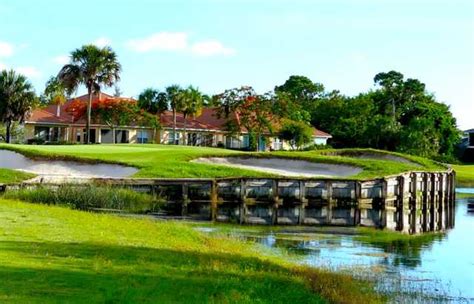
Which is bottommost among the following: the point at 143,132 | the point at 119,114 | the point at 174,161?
the point at 174,161

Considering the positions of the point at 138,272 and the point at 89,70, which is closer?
the point at 138,272

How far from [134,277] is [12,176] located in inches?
1195

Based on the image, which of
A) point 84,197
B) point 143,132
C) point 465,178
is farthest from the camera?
point 143,132

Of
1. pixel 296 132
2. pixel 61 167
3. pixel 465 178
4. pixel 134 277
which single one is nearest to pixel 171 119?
pixel 296 132

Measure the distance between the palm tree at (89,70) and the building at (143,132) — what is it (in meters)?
6.71

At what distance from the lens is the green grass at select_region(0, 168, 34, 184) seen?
1618 inches

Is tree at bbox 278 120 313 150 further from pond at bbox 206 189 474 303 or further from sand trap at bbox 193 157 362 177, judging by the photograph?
pond at bbox 206 189 474 303

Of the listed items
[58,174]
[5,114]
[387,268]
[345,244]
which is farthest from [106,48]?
[387,268]

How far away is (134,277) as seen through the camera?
44.7ft

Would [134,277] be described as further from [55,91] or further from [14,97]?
[55,91]

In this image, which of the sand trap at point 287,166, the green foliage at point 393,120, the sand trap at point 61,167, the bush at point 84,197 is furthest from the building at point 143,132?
the bush at point 84,197

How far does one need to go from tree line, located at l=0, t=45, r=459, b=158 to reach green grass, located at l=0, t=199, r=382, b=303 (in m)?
62.2

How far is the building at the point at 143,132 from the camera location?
88.9 m

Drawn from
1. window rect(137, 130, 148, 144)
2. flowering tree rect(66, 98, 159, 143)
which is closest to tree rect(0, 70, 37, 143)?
flowering tree rect(66, 98, 159, 143)
